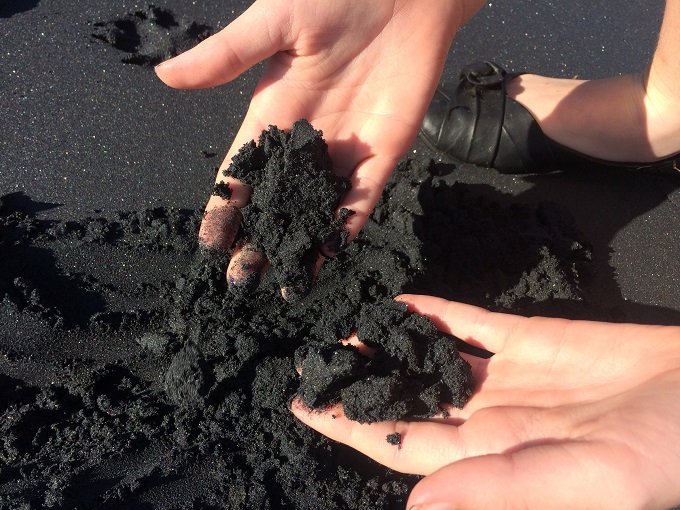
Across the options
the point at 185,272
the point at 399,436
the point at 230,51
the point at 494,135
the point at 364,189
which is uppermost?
the point at 230,51

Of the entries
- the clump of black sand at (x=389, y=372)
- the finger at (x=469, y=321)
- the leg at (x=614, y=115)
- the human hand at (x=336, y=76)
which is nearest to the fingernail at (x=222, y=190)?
the human hand at (x=336, y=76)

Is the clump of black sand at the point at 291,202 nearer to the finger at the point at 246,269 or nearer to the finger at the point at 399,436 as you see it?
the finger at the point at 246,269

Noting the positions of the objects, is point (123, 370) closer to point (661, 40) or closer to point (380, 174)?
point (380, 174)

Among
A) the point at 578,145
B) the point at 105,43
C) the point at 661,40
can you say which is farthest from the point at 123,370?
the point at 661,40

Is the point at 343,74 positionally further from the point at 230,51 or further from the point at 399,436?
the point at 399,436

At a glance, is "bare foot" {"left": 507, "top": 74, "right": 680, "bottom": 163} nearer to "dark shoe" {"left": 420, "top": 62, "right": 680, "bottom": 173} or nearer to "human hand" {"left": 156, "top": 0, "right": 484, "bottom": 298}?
"dark shoe" {"left": 420, "top": 62, "right": 680, "bottom": 173}

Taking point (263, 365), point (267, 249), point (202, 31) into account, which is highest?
point (202, 31)

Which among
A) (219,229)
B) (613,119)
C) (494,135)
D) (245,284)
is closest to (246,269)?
(245,284)
